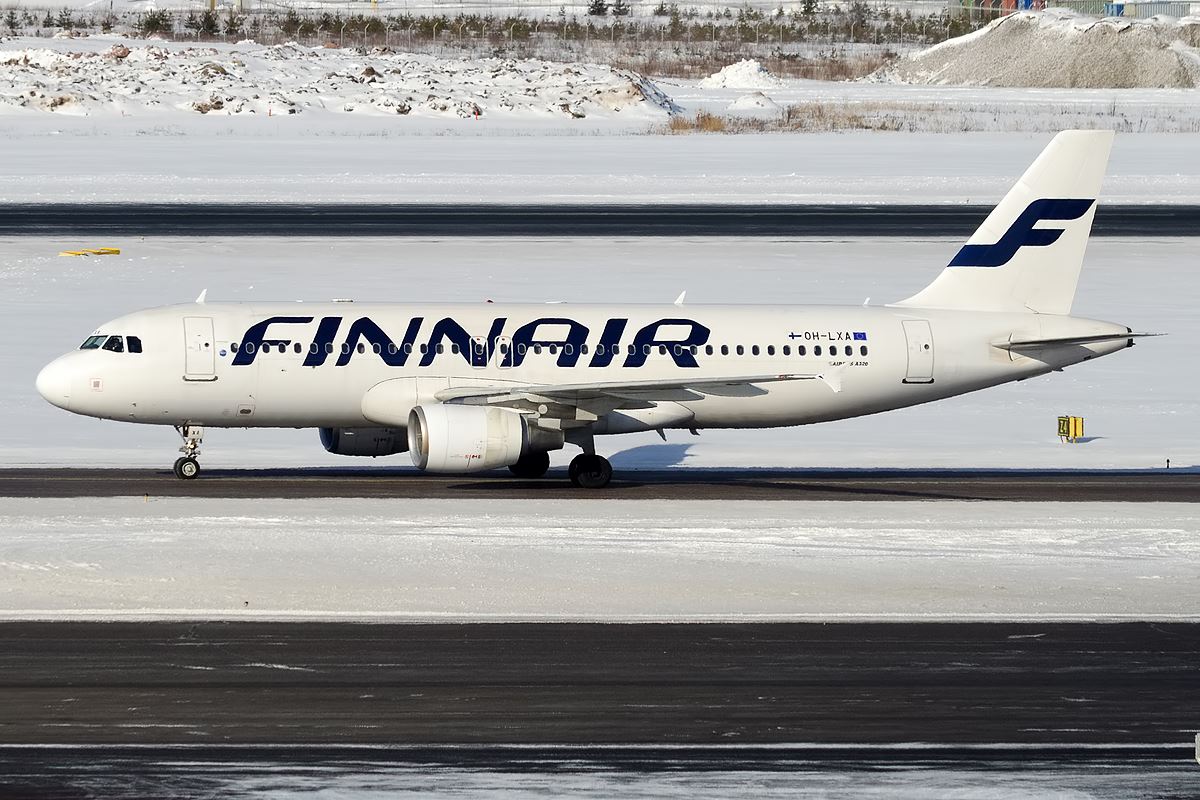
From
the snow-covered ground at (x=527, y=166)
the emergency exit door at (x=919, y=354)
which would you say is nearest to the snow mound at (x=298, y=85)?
the snow-covered ground at (x=527, y=166)

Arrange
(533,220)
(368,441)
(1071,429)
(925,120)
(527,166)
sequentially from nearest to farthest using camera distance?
(368,441), (1071,429), (533,220), (527,166), (925,120)

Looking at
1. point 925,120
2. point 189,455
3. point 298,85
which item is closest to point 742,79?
point 925,120

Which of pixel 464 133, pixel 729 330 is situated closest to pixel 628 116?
pixel 464 133

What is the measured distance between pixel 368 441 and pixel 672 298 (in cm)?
2231

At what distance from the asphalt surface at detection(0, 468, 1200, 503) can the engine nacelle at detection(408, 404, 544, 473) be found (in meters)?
1.26

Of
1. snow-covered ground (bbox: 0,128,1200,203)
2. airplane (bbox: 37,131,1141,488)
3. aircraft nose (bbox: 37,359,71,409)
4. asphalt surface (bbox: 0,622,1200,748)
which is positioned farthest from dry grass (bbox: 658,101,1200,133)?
asphalt surface (bbox: 0,622,1200,748)

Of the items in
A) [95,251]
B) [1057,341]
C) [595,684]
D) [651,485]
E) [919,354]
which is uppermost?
[1057,341]

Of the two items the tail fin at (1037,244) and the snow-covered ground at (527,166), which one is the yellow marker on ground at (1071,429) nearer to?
the tail fin at (1037,244)

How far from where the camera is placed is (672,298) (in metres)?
59.5

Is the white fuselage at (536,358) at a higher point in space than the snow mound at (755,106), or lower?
lower

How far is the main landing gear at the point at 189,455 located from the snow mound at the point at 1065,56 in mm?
134495

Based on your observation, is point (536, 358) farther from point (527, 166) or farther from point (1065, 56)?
point (1065, 56)

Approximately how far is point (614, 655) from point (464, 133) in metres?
93.6

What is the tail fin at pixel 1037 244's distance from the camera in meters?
40.9
